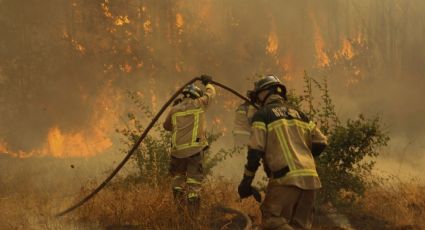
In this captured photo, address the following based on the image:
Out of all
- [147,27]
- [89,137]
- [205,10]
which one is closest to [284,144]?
[89,137]

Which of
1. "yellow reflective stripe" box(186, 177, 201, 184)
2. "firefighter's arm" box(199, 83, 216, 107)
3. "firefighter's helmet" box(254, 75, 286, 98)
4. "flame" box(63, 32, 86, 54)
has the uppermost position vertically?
"flame" box(63, 32, 86, 54)

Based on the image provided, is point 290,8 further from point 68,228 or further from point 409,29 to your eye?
point 68,228

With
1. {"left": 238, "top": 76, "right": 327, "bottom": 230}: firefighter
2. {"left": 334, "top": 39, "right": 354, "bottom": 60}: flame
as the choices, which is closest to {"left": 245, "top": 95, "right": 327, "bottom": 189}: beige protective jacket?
{"left": 238, "top": 76, "right": 327, "bottom": 230}: firefighter

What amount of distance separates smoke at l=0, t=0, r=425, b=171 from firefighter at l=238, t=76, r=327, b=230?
12045 mm

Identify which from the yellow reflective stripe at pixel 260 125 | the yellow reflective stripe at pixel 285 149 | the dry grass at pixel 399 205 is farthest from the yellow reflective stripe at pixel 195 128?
the dry grass at pixel 399 205

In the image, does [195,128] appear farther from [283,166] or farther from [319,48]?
[319,48]

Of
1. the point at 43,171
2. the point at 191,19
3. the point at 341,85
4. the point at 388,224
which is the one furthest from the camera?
the point at 341,85

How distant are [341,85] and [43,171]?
15304 millimetres

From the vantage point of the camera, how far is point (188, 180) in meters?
6.46

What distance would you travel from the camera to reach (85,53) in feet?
59.8

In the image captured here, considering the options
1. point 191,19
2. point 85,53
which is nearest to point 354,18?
point 191,19

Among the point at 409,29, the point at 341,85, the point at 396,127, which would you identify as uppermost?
the point at 409,29

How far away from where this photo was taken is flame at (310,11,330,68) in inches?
842

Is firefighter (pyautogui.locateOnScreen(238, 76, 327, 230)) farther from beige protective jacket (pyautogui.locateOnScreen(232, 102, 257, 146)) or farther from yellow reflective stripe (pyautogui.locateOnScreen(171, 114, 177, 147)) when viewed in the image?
yellow reflective stripe (pyautogui.locateOnScreen(171, 114, 177, 147))
